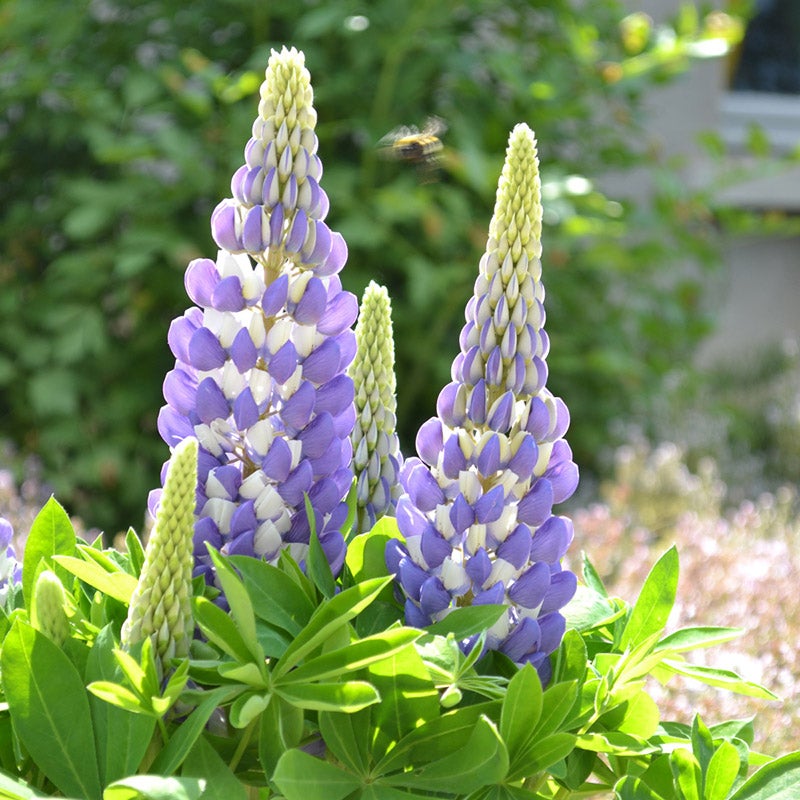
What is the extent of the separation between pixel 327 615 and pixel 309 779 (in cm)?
8

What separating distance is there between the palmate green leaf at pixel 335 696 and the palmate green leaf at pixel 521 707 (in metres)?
0.08

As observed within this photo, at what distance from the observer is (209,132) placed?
2875 millimetres

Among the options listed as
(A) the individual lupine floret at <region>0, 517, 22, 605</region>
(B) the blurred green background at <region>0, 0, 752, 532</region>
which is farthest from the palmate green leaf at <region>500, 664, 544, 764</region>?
(B) the blurred green background at <region>0, 0, 752, 532</region>

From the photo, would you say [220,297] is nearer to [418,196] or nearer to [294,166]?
[294,166]

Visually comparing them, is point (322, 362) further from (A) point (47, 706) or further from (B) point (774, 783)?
(B) point (774, 783)

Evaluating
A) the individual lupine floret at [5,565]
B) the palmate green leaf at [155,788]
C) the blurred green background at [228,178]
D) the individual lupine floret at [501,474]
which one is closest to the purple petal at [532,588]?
the individual lupine floret at [501,474]

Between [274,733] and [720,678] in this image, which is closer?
[274,733]

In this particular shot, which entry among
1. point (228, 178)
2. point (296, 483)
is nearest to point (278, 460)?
point (296, 483)

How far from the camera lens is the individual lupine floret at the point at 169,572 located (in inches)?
22.7

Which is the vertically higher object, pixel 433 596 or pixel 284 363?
pixel 284 363

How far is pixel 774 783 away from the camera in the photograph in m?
0.66

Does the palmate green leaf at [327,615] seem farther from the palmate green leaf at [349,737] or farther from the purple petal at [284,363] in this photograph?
the purple petal at [284,363]

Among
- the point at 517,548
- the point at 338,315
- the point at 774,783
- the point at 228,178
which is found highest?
the point at 338,315

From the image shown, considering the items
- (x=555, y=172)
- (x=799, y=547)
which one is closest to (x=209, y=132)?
(x=555, y=172)
